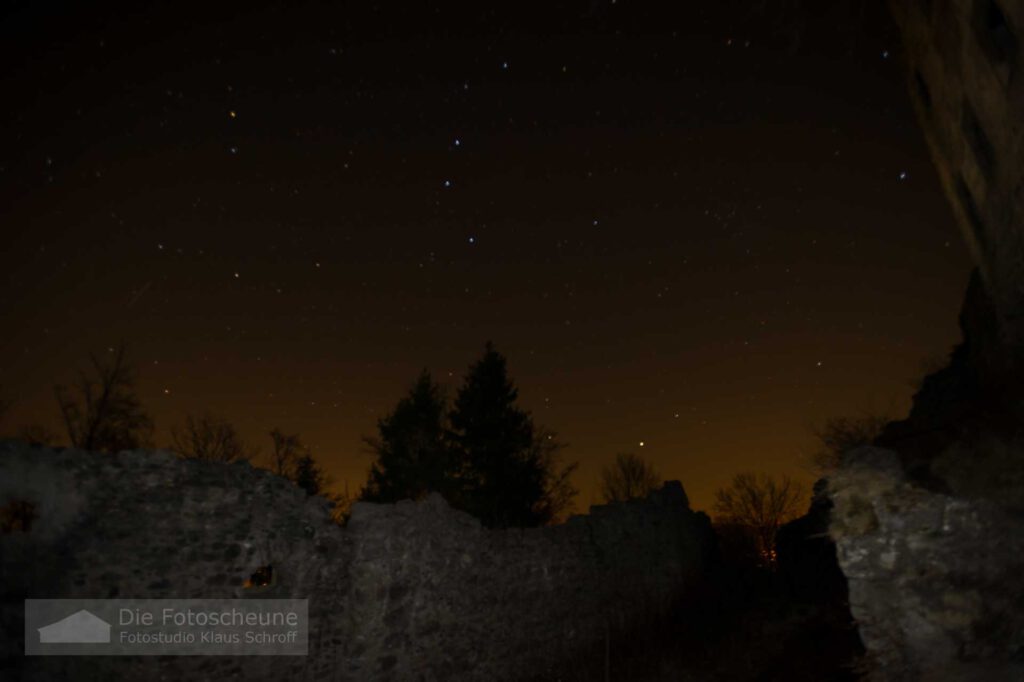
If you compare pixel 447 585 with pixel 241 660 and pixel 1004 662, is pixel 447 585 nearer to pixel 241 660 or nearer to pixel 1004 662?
pixel 241 660

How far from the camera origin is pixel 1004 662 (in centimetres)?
724

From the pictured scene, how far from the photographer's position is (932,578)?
786 centimetres

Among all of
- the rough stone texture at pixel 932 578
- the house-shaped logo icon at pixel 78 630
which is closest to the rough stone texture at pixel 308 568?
the house-shaped logo icon at pixel 78 630

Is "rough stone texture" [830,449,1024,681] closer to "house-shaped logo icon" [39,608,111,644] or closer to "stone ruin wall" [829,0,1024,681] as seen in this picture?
"stone ruin wall" [829,0,1024,681]

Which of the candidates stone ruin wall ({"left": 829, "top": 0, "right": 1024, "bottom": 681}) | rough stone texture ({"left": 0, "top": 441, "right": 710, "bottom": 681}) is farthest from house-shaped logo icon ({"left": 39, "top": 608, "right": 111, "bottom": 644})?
stone ruin wall ({"left": 829, "top": 0, "right": 1024, "bottom": 681})

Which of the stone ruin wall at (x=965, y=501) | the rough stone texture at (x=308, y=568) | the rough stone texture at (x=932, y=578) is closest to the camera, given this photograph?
the rough stone texture at (x=932, y=578)

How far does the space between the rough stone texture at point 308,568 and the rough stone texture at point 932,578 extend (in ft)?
22.5

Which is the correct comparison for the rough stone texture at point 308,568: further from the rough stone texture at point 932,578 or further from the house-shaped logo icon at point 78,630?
the rough stone texture at point 932,578

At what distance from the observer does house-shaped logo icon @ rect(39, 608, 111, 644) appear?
25.8ft

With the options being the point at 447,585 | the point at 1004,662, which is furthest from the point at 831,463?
the point at 447,585

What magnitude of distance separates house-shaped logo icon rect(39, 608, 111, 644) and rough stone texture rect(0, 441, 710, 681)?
0.22 m

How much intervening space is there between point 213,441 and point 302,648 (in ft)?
108

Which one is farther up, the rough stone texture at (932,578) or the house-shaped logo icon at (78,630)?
the house-shaped logo icon at (78,630)

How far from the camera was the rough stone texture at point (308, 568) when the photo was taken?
323 inches
